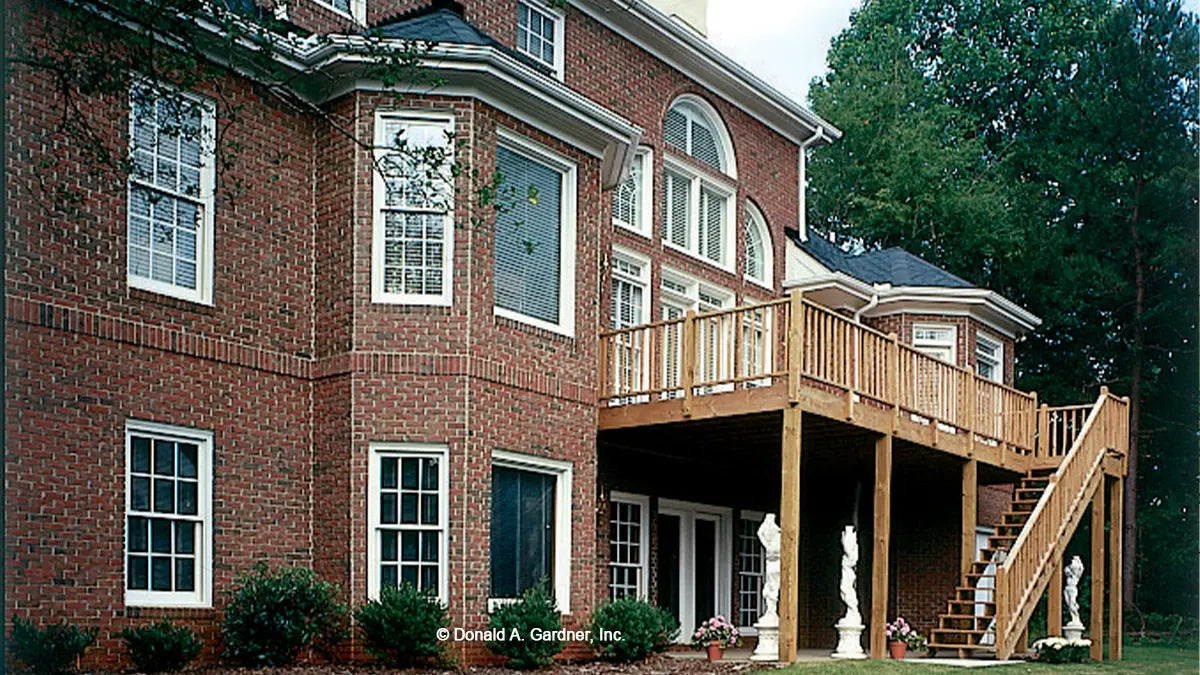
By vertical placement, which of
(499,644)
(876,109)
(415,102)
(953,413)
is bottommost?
(499,644)

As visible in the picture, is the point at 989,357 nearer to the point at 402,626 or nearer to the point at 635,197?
the point at 635,197

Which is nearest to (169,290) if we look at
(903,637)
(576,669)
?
(576,669)

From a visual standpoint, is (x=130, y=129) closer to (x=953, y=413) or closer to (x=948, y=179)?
(x=953, y=413)

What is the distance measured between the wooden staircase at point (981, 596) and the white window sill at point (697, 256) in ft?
16.9

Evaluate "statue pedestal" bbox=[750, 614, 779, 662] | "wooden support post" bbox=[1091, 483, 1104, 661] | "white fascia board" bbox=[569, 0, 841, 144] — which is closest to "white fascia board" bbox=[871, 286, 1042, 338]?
"white fascia board" bbox=[569, 0, 841, 144]

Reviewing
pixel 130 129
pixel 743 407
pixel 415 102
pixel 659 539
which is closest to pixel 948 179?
pixel 659 539

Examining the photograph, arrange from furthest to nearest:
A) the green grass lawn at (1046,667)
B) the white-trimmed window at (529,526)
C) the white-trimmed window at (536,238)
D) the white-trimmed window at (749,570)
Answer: the white-trimmed window at (749,570) → the white-trimmed window at (536,238) → the white-trimmed window at (529,526) → the green grass lawn at (1046,667)

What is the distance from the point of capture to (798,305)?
574 inches

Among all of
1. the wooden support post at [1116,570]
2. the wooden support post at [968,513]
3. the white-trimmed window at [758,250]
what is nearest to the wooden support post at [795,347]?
the wooden support post at [968,513]

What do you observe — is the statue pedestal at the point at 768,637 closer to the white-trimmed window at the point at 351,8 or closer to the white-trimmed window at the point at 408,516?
the white-trimmed window at the point at 408,516

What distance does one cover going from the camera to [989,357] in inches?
995

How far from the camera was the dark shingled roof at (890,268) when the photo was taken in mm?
23953

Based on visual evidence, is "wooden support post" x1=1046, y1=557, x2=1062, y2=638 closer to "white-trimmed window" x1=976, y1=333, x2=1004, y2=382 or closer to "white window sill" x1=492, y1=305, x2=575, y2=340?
"white-trimmed window" x1=976, y1=333, x2=1004, y2=382

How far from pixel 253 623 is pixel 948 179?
1787 centimetres
